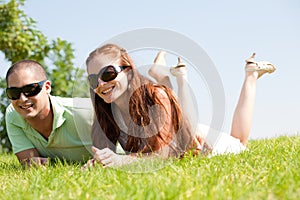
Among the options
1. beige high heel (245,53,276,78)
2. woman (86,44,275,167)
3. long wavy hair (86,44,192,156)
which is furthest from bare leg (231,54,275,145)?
long wavy hair (86,44,192,156)

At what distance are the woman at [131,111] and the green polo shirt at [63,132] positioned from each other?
9.4 inches

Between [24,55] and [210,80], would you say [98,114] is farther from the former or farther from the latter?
[24,55]

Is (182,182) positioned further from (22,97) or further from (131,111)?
(22,97)

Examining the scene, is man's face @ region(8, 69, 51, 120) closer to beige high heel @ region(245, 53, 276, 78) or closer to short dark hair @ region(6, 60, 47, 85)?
short dark hair @ region(6, 60, 47, 85)

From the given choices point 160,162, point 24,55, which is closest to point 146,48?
point 160,162

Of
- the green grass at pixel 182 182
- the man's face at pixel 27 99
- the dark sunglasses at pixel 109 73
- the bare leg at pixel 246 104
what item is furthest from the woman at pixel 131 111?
the bare leg at pixel 246 104

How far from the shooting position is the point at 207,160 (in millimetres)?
3000

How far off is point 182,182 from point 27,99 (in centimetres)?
189

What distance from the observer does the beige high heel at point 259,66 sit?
4.71m

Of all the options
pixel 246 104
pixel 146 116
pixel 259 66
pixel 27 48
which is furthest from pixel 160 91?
pixel 27 48

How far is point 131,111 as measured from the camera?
324cm

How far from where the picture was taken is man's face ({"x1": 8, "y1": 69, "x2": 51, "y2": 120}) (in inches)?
139

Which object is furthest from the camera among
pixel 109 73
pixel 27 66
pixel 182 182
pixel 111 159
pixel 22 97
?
pixel 27 66

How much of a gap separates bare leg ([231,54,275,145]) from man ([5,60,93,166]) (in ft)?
5.51
